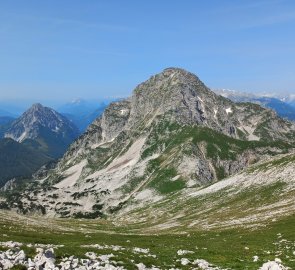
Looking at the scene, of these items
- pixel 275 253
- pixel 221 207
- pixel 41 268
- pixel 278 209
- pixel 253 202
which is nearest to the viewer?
pixel 41 268

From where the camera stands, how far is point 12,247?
125 feet

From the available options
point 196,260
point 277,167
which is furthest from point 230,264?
point 277,167

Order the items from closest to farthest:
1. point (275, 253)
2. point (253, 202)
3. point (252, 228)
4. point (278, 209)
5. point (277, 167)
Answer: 1. point (275, 253)
2. point (252, 228)
3. point (278, 209)
4. point (253, 202)
5. point (277, 167)

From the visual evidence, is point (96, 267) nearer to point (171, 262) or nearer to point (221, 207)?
point (171, 262)

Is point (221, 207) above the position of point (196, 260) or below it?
below

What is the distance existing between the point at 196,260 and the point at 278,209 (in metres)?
70.2

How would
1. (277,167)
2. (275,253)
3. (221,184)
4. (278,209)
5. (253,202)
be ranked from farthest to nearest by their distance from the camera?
1. (221,184)
2. (277,167)
3. (253,202)
4. (278,209)
5. (275,253)

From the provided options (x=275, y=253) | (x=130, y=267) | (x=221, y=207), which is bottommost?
(x=221, y=207)

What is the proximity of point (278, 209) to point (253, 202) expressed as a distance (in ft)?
101

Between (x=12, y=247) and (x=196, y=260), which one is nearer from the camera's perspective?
(x=12, y=247)

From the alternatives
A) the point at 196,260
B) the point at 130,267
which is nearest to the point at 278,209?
the point at 196,260

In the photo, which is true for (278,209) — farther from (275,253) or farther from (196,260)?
(196,260)

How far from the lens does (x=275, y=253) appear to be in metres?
48.9

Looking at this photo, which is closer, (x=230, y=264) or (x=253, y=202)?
(x=230, y=264)
